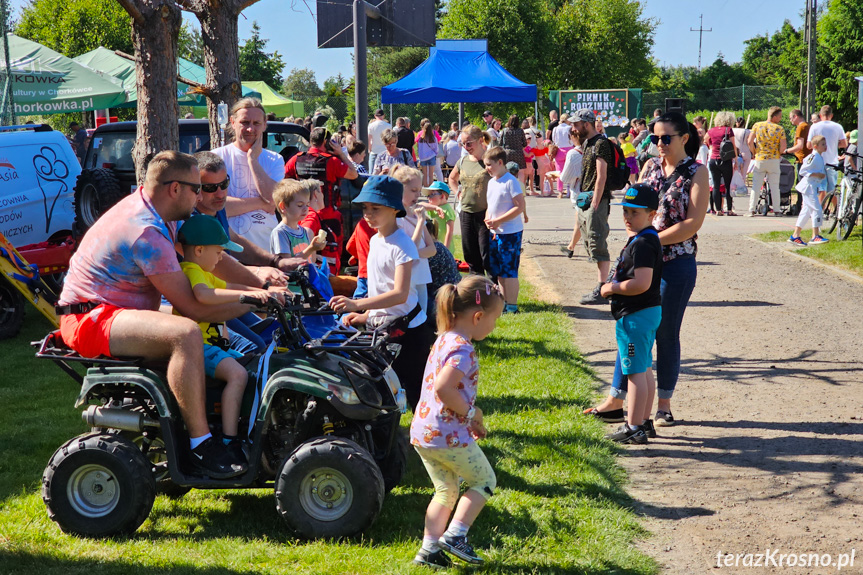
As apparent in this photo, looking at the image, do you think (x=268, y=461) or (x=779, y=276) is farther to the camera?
(x=779, y=276)

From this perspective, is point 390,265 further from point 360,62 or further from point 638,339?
point 360,62

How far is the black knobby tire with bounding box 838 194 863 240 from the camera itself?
13047mm

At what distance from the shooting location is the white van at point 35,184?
921 centimetres

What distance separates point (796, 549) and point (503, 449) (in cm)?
184

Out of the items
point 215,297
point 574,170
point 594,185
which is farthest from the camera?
point 574,170

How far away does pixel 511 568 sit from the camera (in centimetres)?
383

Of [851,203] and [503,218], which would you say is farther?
[851,203]

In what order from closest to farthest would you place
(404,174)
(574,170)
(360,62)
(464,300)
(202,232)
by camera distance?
(464,300) < (202,232) < (404,174) < (360,62) < (574,170)

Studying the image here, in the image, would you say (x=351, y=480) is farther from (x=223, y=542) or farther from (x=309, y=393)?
(x=223, y=542)

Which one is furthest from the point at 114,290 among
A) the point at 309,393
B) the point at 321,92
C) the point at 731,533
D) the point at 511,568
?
the point at 321,92

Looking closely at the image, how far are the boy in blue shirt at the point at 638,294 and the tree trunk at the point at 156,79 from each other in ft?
13.8

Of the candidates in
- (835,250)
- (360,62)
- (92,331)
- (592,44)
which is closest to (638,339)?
(92,331)

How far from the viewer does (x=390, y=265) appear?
474 cm

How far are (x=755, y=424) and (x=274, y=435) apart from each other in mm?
3438
